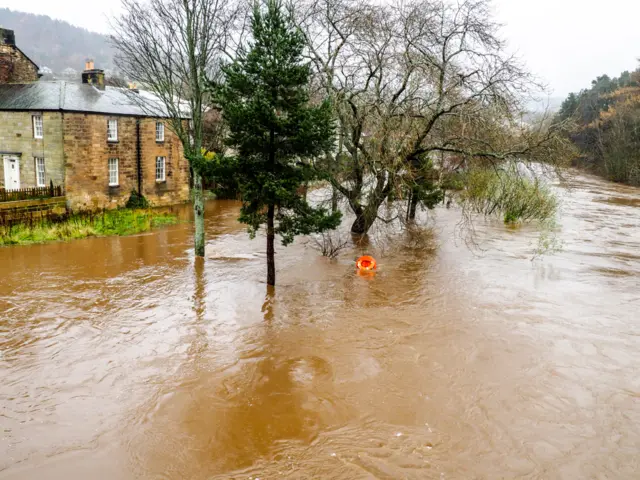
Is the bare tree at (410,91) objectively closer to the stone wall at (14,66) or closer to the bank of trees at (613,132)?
the stone wall at (14,66)

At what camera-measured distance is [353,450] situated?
7645 mm

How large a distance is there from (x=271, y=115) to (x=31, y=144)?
61.1 feet

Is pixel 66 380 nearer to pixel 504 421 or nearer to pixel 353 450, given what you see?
pixel 353 450

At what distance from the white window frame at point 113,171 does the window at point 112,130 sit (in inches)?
45.0

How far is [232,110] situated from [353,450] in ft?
27.3

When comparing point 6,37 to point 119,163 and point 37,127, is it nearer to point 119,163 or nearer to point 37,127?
point 37,127

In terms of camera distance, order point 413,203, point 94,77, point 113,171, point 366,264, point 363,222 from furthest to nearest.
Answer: point 94,77 → point 113,171 → point 413,203 → point 363,222 → point 366,264

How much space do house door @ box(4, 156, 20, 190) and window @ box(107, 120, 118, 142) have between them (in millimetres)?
4823

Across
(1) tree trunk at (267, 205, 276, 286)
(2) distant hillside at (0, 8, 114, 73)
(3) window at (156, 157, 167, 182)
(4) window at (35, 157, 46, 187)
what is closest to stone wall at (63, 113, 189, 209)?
(3) window at (156, 157, 167, 182)

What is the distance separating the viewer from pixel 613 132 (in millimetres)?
49281

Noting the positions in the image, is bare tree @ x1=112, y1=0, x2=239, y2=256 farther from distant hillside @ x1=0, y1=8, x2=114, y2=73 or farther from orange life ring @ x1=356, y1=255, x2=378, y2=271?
distant hillside @ x1=0, y1=8, x2=114, y2=73

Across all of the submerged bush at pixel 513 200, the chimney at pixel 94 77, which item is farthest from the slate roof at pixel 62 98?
the submerged bush at pixel 513 200

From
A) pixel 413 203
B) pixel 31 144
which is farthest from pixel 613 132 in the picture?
pixel 31 144

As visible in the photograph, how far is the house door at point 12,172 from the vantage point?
25.5 m
